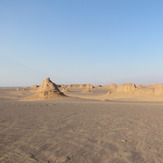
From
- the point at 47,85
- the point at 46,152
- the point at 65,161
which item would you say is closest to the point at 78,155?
the point at 65,161

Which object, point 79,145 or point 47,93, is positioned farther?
point 47,93

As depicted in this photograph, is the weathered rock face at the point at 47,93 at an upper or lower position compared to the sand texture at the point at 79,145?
upper

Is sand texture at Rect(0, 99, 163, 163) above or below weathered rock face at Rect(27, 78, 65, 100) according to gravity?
below

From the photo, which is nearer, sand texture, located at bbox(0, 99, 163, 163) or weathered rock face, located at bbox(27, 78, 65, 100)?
sand texture, located at bbox(0, 99, 163, 163)

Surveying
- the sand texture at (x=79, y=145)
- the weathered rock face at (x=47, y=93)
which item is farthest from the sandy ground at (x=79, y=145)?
the weathered rock face at (x=47, y=93)

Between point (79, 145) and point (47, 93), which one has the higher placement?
point (47, 93)

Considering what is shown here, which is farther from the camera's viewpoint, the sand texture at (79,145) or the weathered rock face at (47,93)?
the weathered rock face at (47,93)

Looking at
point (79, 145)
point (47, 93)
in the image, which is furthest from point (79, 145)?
point (47, 93)

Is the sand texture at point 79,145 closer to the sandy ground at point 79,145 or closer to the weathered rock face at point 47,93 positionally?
the sandy ground at point 79,145

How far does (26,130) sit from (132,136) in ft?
12.2

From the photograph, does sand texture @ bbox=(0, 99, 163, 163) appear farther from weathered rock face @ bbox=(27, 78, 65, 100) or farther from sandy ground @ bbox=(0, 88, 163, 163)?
weathered rock face @ bbox=(27, 78, 65, 100)

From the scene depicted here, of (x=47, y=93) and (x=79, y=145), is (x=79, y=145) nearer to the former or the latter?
(x=79, y=145)

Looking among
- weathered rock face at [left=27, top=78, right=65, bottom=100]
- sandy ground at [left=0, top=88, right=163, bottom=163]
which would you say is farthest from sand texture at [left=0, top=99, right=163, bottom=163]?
weathered rock face at [left=27, top=78, right=65, bottom=100]

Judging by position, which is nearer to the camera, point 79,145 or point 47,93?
point 79,145
